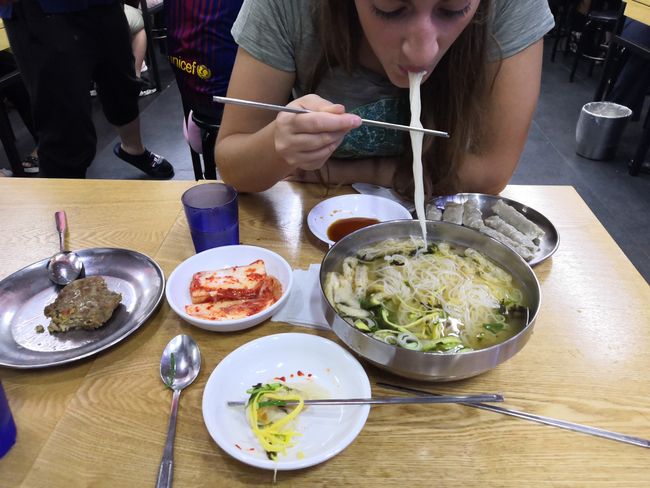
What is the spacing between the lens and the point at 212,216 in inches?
53.2

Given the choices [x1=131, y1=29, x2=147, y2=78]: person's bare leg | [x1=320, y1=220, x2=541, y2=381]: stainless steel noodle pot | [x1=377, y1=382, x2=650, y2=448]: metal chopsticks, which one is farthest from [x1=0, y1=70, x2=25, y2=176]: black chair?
[x1=377, y1=382, x2=650, y2=448]: metal chopsticks

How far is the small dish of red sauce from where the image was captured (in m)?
1.49

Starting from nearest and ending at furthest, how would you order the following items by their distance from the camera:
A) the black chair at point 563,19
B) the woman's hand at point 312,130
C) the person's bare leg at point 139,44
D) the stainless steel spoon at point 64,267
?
the woman's hand at point 312,130
the stainless steel spoon at point 64,267
the person's bare leg at point 139,44
the black chair at point 563,19

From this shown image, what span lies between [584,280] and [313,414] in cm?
88

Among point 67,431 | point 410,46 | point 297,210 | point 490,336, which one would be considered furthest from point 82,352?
point 410,46

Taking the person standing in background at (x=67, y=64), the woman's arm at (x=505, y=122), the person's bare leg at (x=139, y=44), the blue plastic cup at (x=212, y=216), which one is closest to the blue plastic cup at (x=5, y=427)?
the blue plastic cup at (x=212, y=216)

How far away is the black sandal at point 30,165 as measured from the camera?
412cm

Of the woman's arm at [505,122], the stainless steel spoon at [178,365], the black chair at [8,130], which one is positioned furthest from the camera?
the black chair at [8,130]

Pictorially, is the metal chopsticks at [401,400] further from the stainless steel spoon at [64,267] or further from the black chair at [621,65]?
the black chair at [621,65]

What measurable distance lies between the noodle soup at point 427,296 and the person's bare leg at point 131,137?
342cm

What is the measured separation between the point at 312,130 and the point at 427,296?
0.51 meters

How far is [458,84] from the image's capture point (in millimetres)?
1527

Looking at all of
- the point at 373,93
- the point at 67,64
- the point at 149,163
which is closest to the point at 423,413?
the point at 373,93

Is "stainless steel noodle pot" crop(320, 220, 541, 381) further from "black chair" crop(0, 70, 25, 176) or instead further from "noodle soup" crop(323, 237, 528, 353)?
"black chair" crop(0, 70, 25, 176)
